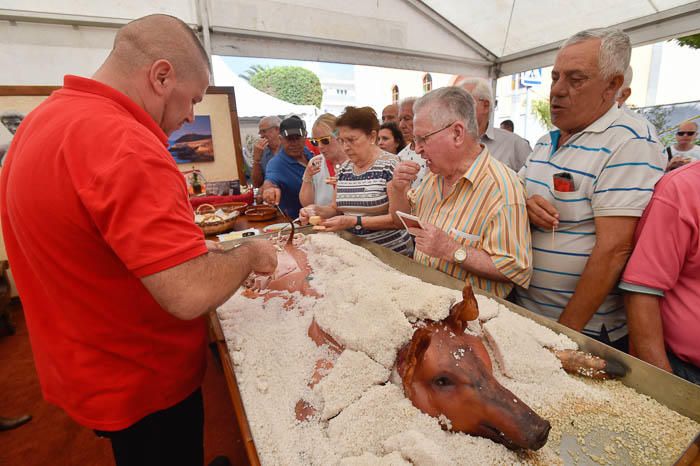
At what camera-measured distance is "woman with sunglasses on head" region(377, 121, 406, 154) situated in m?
4.71

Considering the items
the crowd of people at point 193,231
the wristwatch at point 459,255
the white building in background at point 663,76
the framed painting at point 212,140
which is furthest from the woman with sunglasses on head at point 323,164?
the white building in background at point 663,76

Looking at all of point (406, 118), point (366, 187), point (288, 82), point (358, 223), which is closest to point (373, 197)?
point (366, 187)

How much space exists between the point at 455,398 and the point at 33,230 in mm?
1332

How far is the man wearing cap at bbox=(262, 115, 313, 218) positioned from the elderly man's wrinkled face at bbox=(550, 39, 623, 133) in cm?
320

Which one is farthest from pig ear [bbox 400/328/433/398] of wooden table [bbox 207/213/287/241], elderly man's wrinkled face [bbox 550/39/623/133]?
wooden table [bbox 207/213/287/241]

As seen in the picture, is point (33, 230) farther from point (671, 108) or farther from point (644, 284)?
point (671, 108)

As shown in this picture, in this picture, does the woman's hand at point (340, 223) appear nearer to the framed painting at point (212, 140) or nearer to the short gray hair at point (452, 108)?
the short gray hair at point (452, 108)

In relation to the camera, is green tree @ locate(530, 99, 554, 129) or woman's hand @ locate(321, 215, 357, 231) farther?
green tree @ locate(530, 99, 554, 129)

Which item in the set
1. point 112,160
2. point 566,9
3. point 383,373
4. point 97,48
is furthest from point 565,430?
point 566,9

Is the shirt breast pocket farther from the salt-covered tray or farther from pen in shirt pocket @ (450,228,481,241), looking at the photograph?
the salt-covered tray

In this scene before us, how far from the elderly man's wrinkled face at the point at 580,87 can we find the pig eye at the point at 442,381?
1.62 meters

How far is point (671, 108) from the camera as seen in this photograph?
7.61m

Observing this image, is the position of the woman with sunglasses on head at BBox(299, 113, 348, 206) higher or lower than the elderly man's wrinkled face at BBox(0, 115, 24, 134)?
lower

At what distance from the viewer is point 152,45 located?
47.0 inches
